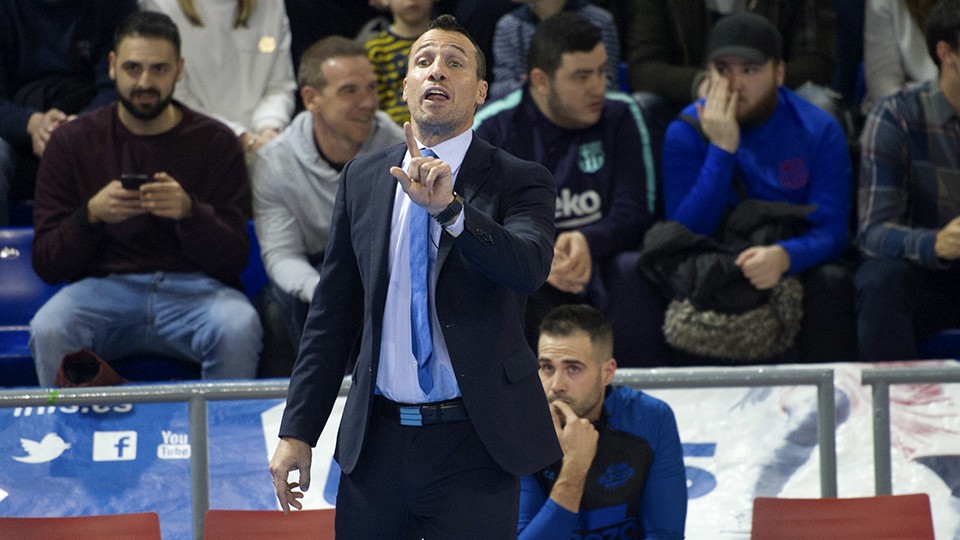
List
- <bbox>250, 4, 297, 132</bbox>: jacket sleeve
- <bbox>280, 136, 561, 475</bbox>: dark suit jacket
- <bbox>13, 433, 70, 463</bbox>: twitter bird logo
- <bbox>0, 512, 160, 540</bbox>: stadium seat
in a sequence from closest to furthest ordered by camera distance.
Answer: <bbox>280, 136, 561, 475</bbox>: dark suit jacket → <bbox>0, 512, 160, 540</bbox>: stadium seat → <bbox>13, 433, 70, 463</bbox>: twitter bird logo → <bbox>250, 4, 297, 132</bbox>: jacket sleeve

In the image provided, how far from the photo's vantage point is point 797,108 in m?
5.56

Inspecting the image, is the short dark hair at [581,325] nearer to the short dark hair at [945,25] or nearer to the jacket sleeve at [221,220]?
the jacket sleeve at [221,220]

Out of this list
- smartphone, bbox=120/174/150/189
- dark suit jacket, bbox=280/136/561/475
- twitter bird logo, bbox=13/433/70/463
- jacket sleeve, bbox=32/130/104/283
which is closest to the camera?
dark suit jacket, bbox=280/136/561/475

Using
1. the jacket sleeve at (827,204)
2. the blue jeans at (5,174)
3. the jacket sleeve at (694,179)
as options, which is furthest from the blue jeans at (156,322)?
the jacket sleeve at (827,204)

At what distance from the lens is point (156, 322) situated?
5.04 metres

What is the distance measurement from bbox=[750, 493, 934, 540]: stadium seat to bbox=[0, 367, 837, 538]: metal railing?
0.63 feet

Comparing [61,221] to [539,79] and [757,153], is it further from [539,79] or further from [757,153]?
[757,153]

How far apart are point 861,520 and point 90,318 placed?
2827 mm

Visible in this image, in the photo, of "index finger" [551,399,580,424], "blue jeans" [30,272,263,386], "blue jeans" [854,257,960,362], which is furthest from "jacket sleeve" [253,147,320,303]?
"blue jeans" [854,257,960,362]

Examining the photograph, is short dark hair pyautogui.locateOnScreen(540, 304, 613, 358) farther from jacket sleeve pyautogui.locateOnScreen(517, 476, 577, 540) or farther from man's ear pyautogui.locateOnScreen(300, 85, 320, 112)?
man's ear pyautogui.locateOnScreen(300, 85, 320, 112)

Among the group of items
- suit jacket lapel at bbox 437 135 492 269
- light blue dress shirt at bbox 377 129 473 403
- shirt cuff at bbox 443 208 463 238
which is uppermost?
suit jacket lapel at bbox 437 135 492 269

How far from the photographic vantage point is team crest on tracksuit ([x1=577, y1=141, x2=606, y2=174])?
5.48 m

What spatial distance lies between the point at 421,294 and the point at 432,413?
23cm

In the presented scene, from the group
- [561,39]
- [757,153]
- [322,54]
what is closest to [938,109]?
[757,153]
